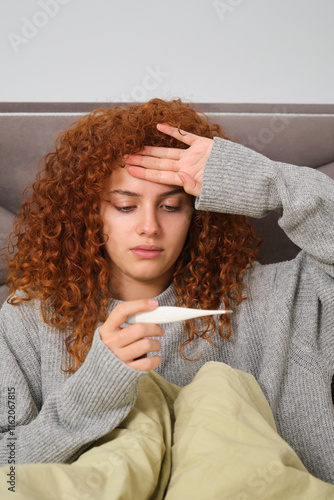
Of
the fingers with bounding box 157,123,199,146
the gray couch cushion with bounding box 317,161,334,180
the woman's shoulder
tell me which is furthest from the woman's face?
the gray couch cushion with bounding box 317,161,334,180

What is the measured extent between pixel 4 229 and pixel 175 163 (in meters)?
0.59

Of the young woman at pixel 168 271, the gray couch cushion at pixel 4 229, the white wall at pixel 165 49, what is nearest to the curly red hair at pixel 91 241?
the young woman at pixel 168 271

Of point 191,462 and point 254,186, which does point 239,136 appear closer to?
point 254,186

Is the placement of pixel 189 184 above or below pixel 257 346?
above

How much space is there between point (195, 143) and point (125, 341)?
0.48 meters

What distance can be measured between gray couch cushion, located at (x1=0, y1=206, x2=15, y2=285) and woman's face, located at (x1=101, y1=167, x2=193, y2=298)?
39 centimetres

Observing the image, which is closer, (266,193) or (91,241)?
(266,193)

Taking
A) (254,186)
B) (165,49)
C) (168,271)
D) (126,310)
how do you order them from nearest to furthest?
(126,310)
(254,186)
(168,271)
(165,49)

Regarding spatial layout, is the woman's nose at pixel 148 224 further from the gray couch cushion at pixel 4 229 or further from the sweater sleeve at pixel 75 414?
the gray couch cushion at pixel 4 229

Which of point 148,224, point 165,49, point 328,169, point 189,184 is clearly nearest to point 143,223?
point 148,224

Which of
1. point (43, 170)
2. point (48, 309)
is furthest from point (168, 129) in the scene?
point (48, 309)

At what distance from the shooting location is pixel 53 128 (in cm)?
156

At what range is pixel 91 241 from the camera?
1.28 m

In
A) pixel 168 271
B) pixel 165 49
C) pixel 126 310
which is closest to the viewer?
pixel 126 310
